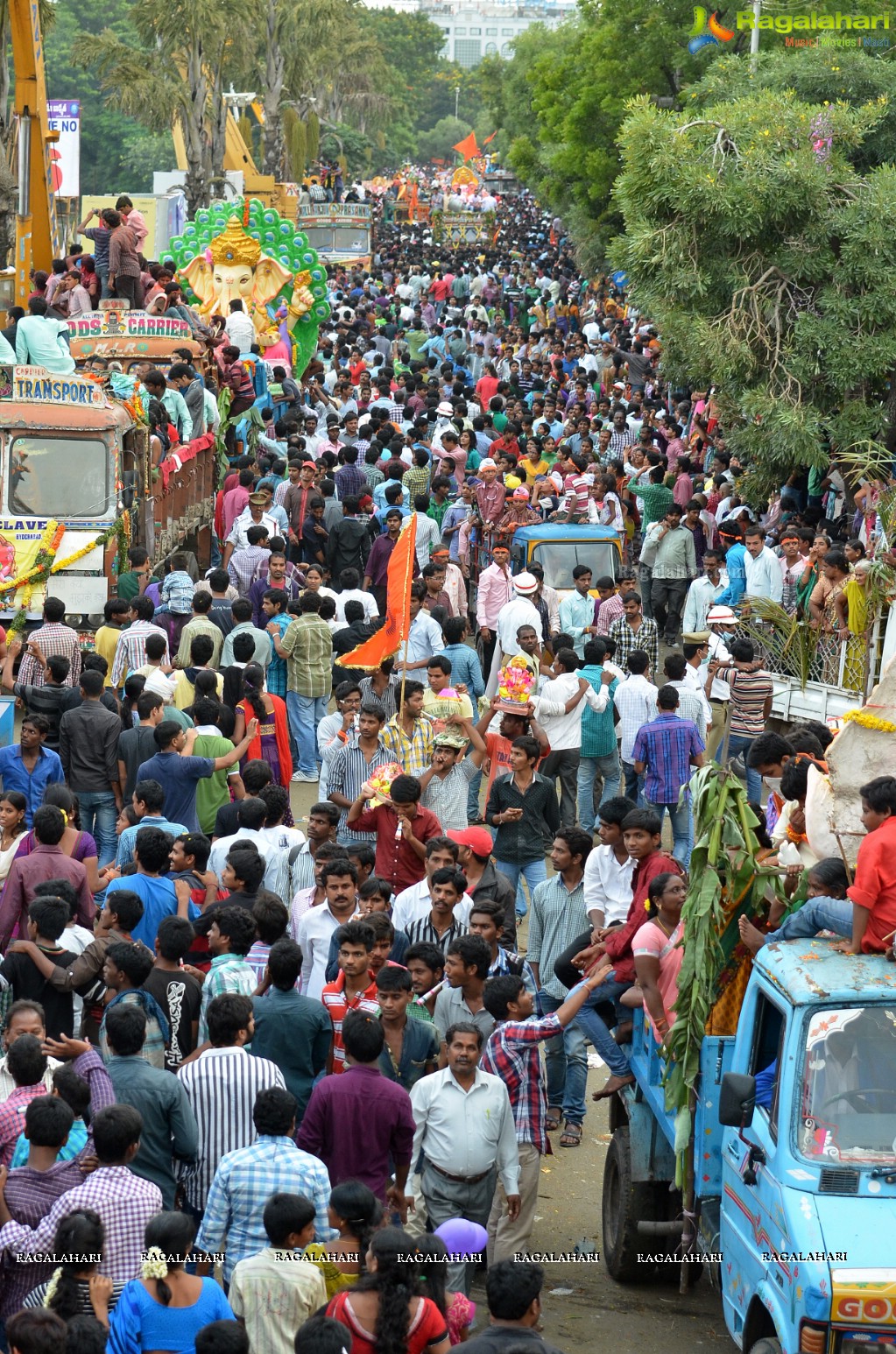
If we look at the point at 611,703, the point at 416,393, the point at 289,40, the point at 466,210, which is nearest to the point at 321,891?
the point at 611,703

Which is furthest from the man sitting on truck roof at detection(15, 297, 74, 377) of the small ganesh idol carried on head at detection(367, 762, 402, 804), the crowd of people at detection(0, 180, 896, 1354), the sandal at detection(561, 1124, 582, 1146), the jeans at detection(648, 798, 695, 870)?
the sandal at detection(561, 1124, 582, 1146)

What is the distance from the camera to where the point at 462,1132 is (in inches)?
260

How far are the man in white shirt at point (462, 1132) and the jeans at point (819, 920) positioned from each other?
3.54ft

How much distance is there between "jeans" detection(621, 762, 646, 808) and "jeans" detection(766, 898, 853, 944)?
19.9 ft

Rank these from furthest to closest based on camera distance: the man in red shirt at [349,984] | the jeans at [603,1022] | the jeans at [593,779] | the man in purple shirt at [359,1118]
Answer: the jeans at [593,779] → the jeans at [603,1022] → the man in red shirt at [349,984] → the man in purple shirt at [359,1118]

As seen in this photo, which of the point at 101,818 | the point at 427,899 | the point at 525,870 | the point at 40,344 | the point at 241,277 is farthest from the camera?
the point at 241,277

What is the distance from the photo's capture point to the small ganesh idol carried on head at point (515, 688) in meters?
11.2

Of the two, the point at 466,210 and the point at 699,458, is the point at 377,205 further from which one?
the point at 699,458

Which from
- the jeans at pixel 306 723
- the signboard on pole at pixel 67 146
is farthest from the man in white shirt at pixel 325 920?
the signboard on pole at pixel 67 146

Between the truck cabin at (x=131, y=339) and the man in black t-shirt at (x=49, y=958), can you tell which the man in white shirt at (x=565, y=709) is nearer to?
the man in black t-shirt at (x=49, y=958)

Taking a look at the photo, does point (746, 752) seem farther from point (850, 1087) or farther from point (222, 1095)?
point (850, 1087)

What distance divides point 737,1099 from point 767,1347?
2.35ft

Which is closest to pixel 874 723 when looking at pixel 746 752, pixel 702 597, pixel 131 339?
pixel 746 752

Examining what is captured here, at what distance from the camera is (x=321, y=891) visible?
8461 mm
